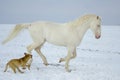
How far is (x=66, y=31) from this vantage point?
9031 millimetres

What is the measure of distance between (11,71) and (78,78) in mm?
2013

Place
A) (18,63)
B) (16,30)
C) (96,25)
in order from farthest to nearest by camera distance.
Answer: (16,30) < (96,25) < (18,63)

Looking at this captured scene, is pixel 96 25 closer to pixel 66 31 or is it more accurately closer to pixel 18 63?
pixel 66 31

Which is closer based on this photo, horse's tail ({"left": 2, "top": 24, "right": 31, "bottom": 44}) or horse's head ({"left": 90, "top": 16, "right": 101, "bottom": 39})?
horse's head ({"left": 90, "top": 16, "right": 101, "bottom": 39})

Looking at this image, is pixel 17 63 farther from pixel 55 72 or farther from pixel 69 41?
pixel 69 41

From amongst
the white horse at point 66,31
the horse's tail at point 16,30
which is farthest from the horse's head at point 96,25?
the horse's tail at point 16,30

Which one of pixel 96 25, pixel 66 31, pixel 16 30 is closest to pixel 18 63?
pixel 16 30

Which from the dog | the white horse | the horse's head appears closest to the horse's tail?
the white horse

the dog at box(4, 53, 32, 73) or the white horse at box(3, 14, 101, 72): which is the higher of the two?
the white horse at box(3, 14, 101, 72)

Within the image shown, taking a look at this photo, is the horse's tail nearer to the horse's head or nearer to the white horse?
the white horse

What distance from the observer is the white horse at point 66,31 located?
29.3 ft

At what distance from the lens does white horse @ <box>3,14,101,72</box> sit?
29.3 feet

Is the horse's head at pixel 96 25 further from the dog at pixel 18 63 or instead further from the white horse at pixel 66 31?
the dog at pixel 18 63

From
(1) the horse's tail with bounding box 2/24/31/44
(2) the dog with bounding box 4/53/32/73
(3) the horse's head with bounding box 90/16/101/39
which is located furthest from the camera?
(1) the horse's tail with bounding box 2/24/31/44
